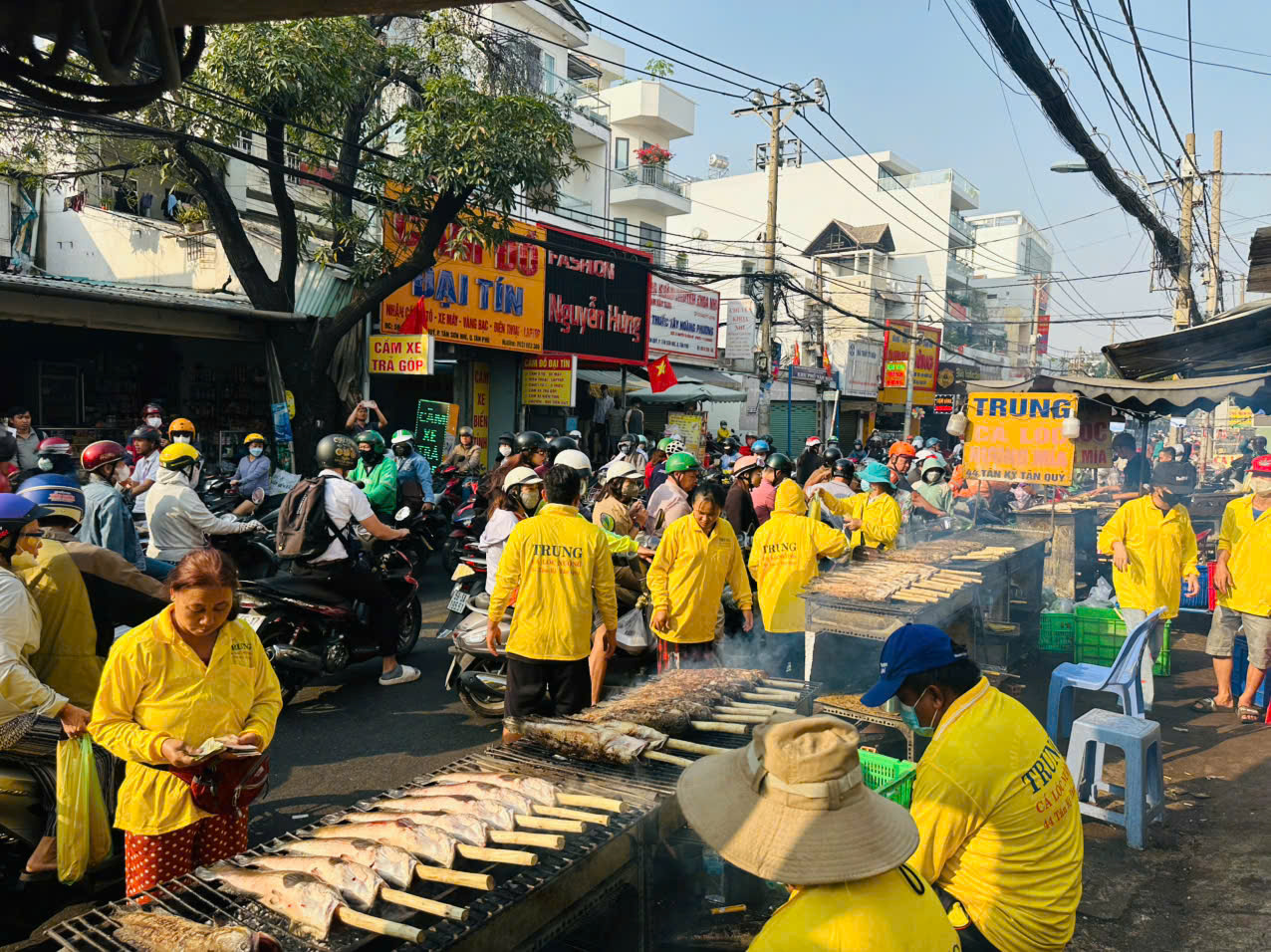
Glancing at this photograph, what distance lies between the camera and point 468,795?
3.23 metres

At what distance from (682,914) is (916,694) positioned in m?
1.98

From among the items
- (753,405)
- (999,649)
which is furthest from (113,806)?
(753,405)

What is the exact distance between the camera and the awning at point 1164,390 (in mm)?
8797

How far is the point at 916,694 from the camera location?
289 centimetres

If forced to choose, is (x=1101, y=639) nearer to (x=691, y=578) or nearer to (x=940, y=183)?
(x=691, y=578)

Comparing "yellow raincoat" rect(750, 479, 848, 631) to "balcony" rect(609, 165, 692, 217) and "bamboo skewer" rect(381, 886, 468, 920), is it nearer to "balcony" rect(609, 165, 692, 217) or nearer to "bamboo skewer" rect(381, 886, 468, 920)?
"bamboo skewer" rect(381, 886, 468, 920)

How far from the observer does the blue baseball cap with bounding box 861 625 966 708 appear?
2842 mm

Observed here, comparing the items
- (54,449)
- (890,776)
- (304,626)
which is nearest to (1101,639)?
(890,776)

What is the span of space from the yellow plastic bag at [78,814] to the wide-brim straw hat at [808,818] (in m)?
2.90

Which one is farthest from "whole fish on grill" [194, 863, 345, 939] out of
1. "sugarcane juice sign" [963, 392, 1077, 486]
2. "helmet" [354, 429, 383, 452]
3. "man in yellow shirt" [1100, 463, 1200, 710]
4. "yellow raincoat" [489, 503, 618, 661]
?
"sugarcane juice sign" [963, 392, 1077, 486]

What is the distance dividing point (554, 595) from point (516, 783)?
1.63m

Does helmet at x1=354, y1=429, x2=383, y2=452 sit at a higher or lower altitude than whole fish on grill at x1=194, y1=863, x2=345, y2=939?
higher

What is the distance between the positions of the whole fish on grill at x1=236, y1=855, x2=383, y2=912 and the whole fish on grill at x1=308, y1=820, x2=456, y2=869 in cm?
17

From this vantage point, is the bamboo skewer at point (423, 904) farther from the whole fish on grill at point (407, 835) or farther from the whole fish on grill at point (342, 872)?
the whole fish on grill at point (407, 835)
